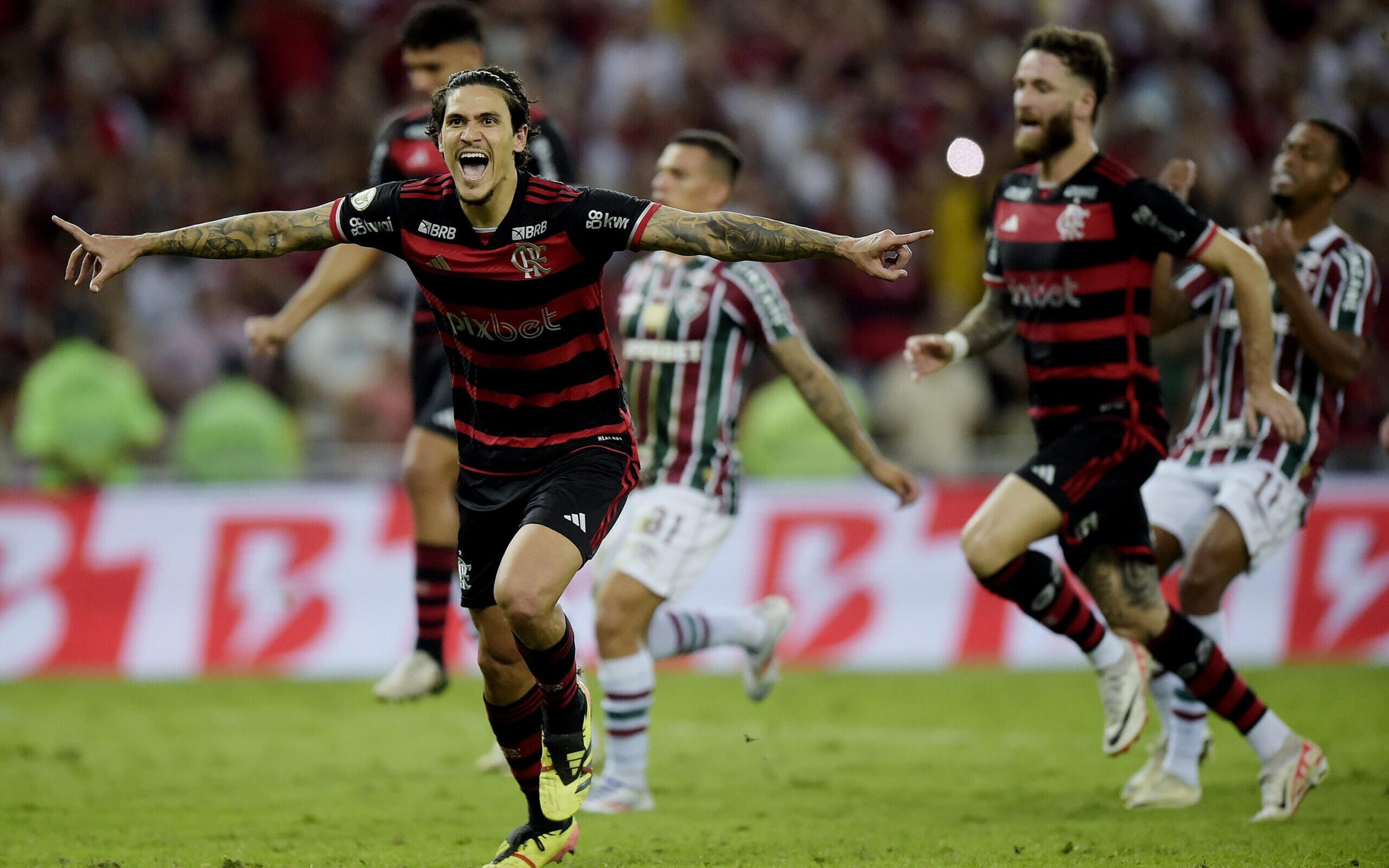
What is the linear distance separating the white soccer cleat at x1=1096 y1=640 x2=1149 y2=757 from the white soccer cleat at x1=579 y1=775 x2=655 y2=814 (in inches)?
77.6

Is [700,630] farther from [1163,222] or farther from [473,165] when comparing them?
[473,165]

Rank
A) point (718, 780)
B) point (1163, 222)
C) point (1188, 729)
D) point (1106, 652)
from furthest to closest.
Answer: point (718, 780)
point (1188, 729)
point (1106, 652)
point (1163, 222)

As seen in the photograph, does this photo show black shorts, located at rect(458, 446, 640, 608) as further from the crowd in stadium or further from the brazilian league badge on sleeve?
the crowd in stadium

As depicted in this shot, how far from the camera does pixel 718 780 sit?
27.7 ft

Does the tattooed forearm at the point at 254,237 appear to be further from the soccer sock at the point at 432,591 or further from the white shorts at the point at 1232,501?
the white shorts at the point at 1232,501

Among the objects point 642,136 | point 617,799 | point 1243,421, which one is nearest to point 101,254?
point 617,799

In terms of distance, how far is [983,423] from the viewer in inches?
590

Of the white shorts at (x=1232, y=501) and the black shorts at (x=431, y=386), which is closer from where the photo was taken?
the white shorts at (x=1232, y=501)

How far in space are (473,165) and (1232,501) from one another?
12.5ft

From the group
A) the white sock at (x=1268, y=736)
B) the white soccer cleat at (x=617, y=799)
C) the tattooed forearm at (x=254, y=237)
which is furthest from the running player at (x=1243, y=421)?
the tattooed forearm at (x=254, y=237)

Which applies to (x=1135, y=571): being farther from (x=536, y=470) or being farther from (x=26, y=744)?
(x=26, y=744)

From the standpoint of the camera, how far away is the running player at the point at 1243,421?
766 centimetres

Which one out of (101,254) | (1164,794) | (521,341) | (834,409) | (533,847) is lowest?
(1164,794)

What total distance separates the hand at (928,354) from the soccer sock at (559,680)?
228cm
